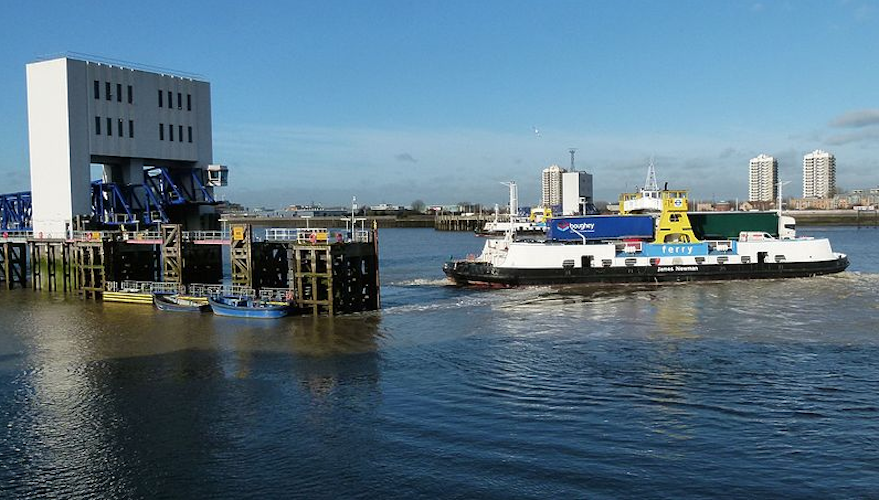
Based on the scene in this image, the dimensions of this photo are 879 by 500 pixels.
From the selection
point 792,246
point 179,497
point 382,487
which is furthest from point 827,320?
point 179,497

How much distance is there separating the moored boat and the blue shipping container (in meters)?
27.6

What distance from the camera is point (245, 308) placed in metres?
40.6

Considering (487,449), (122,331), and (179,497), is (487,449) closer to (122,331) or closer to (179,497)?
(179,497)

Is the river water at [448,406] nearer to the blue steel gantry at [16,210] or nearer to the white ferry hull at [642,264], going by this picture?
the white ferry hull at [642,264]

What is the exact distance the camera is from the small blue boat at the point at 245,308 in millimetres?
40094

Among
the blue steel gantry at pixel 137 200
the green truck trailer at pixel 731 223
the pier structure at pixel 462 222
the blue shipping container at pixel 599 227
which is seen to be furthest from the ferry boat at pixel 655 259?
the pier structure at pixel 462 222

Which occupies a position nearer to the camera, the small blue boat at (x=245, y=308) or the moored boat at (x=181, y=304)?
the small blue boat at (x=245, y=308)

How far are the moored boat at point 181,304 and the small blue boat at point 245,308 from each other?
33.9 inches

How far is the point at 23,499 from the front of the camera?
16.5 m

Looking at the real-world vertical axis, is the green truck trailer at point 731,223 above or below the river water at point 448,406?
above

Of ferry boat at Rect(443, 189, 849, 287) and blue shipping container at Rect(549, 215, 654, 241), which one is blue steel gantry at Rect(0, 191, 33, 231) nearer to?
ferry boat at Rect(443, 189, 849, 287)

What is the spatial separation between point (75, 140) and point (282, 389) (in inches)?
1507

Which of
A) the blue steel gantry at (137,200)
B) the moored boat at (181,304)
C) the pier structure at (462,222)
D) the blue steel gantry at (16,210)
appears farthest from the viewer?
the pier structure at (462,222)

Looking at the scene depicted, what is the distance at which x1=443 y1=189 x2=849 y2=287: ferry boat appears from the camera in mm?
54875
